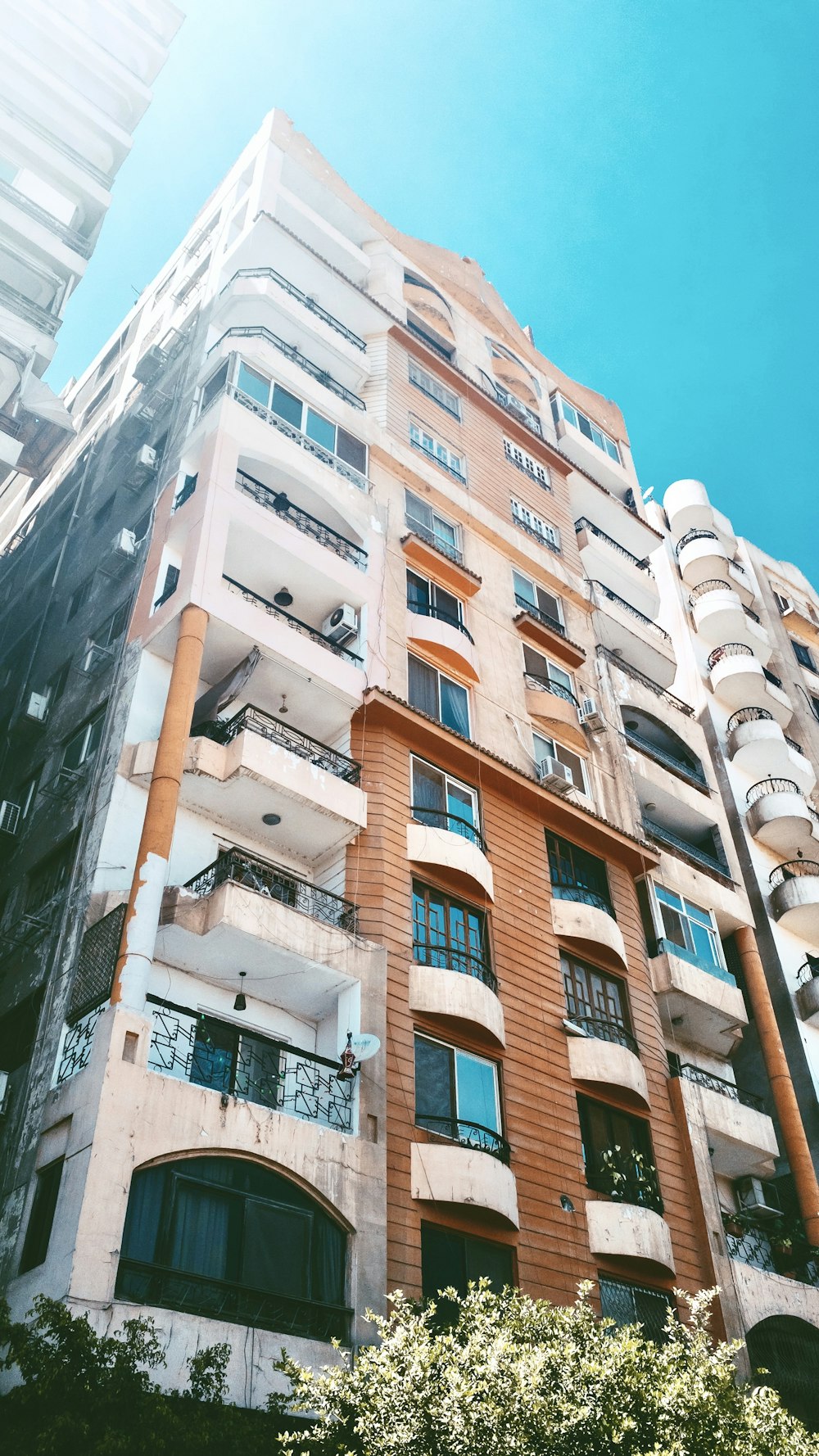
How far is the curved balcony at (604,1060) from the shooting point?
22328mm

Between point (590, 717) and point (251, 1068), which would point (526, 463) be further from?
point (251, 1068)

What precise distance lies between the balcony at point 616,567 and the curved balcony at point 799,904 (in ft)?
33.6

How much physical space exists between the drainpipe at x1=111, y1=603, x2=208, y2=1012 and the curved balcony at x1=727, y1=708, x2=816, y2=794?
20607 mm

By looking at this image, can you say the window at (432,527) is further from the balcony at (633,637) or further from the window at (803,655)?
the window at (803,655)

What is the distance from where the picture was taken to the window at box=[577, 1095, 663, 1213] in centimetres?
2155

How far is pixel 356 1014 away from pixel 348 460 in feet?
47.2

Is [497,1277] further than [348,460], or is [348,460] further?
[348,460]

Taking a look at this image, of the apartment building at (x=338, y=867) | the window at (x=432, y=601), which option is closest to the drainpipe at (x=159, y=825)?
the apartment building at (x=338, y=867)

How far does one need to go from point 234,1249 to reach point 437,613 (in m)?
15.7

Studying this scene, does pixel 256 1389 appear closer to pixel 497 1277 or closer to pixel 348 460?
pixel 497 1277

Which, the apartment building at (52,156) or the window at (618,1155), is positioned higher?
the apartment building at (52,156)

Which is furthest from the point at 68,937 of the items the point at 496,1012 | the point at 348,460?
the point at 348,460

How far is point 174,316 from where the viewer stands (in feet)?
113

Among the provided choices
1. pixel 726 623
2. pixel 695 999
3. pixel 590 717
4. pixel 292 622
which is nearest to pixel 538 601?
pixel 590 717
